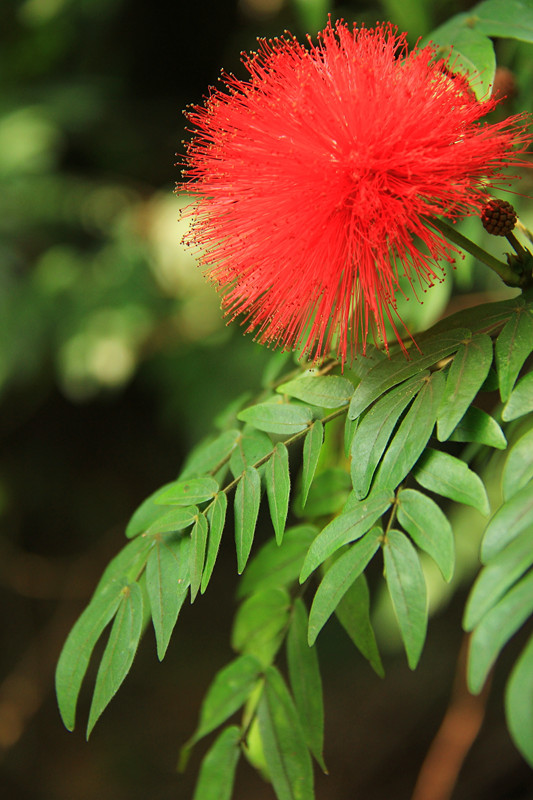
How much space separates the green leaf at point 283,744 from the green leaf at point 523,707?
0.33 m

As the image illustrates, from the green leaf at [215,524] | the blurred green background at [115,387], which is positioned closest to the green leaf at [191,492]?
the green leaf at [215,524]

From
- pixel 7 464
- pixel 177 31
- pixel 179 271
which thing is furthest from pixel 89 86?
pixel 7 464

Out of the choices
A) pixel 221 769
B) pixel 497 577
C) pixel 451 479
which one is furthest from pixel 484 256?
pixel 221 769

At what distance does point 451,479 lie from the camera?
1.77 ft

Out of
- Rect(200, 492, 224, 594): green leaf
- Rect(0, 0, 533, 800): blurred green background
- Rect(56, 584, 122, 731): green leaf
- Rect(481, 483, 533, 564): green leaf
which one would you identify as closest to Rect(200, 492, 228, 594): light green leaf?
Rect(200, 492, 224, 594): green leaf

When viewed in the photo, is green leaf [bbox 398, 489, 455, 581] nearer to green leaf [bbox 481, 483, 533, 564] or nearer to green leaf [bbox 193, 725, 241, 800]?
green leaf [bbox 481, 483, 533, 564]

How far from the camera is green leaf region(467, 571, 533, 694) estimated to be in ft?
1.26

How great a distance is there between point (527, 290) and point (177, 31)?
226 cm

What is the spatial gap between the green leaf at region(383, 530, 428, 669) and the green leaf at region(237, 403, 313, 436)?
0.15 metres

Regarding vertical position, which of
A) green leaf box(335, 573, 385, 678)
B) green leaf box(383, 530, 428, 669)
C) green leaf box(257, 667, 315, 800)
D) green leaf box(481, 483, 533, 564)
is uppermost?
green leaf box(481, 483, 533, 564)

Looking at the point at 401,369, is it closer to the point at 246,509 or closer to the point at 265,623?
the point at 246,509

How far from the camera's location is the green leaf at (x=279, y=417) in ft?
2.15

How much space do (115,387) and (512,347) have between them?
1.69m

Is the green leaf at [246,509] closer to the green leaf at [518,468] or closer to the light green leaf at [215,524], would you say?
the light green leaf at [215,524]
